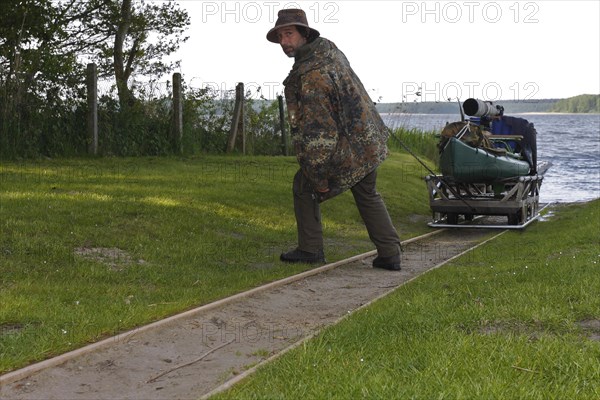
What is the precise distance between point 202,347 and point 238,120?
1823cm

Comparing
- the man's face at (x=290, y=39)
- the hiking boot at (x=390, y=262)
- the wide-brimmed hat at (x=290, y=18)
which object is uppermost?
the wide-brimmed hat at (x=290, y=18)

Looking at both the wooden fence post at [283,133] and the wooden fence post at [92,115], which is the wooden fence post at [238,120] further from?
the wooden fence post at [92,115]

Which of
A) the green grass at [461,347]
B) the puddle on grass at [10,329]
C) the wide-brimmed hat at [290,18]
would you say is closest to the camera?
the green grass at [461,347]

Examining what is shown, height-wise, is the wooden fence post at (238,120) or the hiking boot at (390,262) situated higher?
the wooden fence post at (238,120)

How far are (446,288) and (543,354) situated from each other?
2.46m

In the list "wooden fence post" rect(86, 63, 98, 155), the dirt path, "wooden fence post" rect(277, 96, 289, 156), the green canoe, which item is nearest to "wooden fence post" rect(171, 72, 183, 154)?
"wooden fence post" rect(86, 63, 98, 155)

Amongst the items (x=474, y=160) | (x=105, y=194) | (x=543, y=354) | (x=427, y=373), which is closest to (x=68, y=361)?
(x=427, y=373)

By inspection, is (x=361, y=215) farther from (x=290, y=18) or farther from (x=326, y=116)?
(x=290, y=18)

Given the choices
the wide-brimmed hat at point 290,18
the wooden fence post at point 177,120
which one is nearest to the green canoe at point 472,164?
the wide-brimmed hat at point 290,18

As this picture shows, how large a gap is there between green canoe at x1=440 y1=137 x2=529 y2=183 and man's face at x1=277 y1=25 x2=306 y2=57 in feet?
21.4

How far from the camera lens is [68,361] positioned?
512 centimetres

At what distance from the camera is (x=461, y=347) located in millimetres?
5156

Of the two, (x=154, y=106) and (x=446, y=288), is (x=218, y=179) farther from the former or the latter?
(x=446, y=288)

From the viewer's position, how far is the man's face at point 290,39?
8.34 meters
